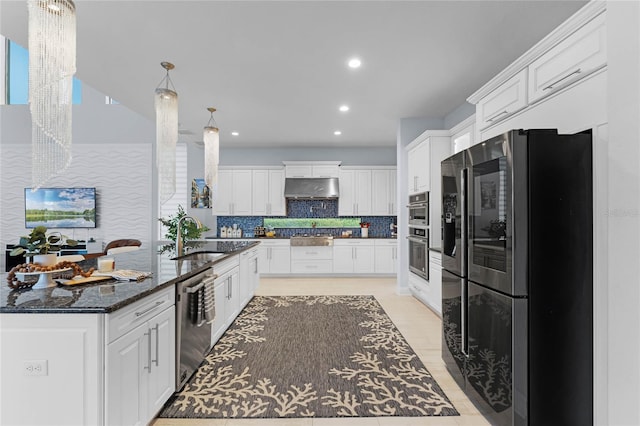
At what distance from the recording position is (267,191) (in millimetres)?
7316

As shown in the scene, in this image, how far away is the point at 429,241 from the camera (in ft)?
14.6

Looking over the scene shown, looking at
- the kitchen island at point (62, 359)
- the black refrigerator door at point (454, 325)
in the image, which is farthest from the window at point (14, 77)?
the black refrigerator door at point (454, 325)

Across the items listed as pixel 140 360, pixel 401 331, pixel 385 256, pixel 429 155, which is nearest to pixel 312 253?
pixel 385 256

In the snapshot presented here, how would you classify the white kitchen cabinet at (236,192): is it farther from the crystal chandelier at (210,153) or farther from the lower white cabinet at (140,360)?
the lower white cabinet at (140,360)

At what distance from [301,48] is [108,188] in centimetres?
618

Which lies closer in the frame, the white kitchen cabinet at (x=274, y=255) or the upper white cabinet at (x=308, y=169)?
the white kitchen cabinet at (x=274, y=255)

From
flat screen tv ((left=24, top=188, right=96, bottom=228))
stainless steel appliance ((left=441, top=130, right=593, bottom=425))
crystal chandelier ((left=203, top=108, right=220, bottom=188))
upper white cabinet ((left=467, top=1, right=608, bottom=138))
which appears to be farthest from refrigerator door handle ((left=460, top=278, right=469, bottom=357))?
flat screen tv ((left=24, top=188, right=96, bottom=228))

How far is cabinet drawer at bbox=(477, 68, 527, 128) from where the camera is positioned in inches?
89.8

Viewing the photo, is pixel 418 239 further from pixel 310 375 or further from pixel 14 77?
pixel 14 77

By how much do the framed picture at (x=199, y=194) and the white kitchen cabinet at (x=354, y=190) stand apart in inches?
117

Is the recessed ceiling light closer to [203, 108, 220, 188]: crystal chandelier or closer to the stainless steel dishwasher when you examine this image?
[203, 108, 220, 188]: crystal chandelier

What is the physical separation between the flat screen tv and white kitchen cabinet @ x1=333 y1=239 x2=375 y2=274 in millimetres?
5311

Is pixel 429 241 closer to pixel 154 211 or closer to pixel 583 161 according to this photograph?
pixel 583 161

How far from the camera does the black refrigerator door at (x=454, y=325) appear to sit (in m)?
2.37
